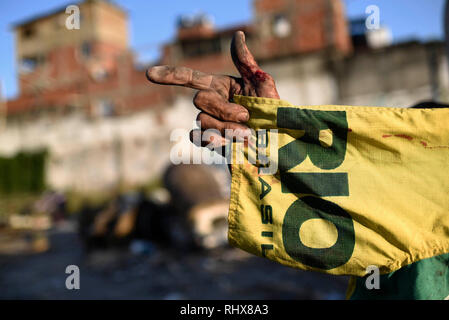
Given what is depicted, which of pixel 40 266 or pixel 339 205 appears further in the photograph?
pixel 40 266

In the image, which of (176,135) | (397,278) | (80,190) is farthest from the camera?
(80,190)

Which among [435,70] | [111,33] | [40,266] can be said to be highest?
[111,33]

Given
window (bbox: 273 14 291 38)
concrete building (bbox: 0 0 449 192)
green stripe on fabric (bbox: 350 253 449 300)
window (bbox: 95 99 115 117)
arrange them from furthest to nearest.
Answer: window (bbox: 95 99 115 117) → window (bbox: 273 14 291 38) → concrete building (bbox: 0 0 449 192) → green stripe on fabric (bbox: 350 253 449 300)

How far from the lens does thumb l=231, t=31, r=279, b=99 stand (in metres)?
1.37

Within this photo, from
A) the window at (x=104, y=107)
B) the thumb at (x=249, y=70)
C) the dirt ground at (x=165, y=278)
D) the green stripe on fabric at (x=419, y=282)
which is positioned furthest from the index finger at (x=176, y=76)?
the window at (x=104, y=107)

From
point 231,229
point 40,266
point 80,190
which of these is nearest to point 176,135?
point 80,190

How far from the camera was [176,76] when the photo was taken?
1375 millimetres

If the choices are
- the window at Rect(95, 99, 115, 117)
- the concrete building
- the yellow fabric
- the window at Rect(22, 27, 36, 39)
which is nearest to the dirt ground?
the yellow fabric

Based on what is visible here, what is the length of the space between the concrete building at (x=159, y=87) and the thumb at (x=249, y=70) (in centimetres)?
994

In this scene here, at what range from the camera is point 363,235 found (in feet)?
4.79

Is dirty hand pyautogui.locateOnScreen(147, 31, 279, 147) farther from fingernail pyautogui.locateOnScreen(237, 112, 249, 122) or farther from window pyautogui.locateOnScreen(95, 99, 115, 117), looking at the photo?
window pyautogui.locateOnScreen(95, 99, 115, 117)

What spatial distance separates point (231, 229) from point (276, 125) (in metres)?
0.50

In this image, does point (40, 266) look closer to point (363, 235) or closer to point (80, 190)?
point (363, 235)

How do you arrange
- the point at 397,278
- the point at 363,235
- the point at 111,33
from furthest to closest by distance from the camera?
the point at 111,33 < the point at 397,278 < the point at 363,235
